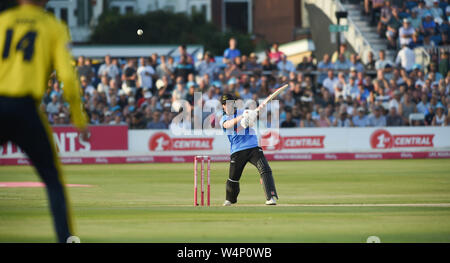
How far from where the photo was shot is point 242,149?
1541cm

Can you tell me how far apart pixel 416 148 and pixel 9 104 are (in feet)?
82.1

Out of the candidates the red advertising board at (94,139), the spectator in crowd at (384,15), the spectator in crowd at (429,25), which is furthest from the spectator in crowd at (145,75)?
the spectator in crowd at (429,25)

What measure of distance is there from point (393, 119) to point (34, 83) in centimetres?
2466

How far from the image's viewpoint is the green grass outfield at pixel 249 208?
10.8 m

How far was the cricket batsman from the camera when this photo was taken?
597 inches

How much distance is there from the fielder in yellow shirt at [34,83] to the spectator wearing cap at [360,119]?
2383cm

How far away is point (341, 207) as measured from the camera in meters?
14.7

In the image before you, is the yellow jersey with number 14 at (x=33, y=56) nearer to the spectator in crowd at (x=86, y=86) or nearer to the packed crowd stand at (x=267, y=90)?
the packed crowd stand at (x=267, y=90)

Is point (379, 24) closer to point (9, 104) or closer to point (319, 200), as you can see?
point (319, 200)

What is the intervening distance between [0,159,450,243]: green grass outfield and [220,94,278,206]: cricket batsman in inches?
11.8

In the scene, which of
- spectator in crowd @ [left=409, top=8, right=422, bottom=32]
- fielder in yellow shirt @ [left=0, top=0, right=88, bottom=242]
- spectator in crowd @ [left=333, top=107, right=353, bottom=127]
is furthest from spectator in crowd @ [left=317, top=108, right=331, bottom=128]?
fielder in yellow shirt @ [left=0, top=0, right=88, bottom=242]

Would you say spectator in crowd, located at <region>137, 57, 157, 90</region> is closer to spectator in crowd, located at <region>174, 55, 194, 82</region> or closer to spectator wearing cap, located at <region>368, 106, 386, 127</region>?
spectator in crowd, located at <region>174, 55, 194, 82</region>

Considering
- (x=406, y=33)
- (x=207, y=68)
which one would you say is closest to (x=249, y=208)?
(x=207, y=68)
